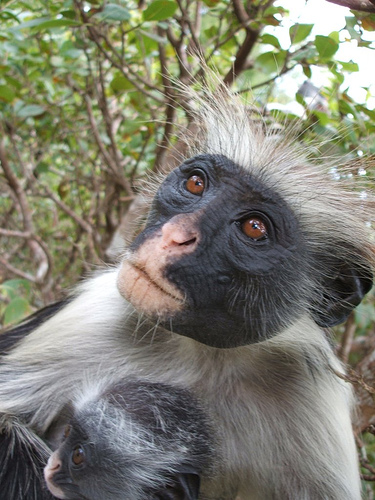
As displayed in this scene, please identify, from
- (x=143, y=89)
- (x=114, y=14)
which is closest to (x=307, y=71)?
(x=114, y=14)

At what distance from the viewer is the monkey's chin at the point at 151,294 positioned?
1967 millimetres

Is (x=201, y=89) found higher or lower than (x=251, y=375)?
higher

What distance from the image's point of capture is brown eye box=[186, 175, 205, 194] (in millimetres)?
2270

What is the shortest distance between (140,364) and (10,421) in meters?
0.63

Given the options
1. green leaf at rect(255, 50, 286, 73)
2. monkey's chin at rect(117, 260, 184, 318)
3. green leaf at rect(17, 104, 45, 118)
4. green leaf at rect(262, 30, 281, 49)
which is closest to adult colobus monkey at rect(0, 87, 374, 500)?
monkey's chin at rect(117, 260, 184, 318)

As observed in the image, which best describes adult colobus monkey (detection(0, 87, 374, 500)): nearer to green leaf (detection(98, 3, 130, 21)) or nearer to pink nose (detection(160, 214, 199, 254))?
pink nose (detection(160, 214, 199, 254))

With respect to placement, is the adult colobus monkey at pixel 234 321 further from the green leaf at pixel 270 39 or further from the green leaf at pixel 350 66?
the green leaf at pixel 350 66

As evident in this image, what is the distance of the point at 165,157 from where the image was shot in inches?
151

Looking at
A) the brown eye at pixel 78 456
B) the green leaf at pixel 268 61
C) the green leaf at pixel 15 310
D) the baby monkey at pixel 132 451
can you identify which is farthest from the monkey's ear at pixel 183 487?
the green leaf at pixel 268 61

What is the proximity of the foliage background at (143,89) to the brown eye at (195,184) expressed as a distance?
59 cm

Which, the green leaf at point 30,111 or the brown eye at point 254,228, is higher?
the green leaf at point 30,111

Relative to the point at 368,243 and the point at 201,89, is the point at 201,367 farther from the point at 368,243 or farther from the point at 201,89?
the point at 201,89

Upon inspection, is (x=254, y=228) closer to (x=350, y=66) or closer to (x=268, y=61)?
(x=350, y=66)

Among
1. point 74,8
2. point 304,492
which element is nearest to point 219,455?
point 304,492
